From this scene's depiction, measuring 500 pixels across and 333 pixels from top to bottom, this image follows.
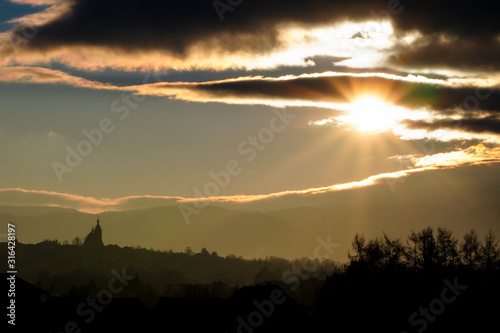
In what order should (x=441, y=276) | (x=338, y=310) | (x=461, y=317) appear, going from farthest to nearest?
(x=338, y=310), (x=441, y=276), (x=461, y=317)

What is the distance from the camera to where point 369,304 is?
70.1 m

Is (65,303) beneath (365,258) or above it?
beneath

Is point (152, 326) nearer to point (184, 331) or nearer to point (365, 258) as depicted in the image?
point (184, 331)

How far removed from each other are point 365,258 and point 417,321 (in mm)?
28202

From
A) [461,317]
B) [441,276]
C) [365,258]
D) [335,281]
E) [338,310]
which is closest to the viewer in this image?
[461,317]

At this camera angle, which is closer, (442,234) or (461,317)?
(461,317)

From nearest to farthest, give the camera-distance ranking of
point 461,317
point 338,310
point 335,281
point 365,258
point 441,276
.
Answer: point 461,317
point 441,276
point 338,310
point 335,281
point 365,258

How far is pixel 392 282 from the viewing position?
6969 centimetres

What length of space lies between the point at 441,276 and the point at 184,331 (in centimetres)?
2973

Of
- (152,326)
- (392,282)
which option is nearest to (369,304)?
(392,282)

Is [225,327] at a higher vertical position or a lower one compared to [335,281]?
lower

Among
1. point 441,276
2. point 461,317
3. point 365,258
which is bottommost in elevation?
point 461,317

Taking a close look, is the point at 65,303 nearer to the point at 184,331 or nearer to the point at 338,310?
the point at 184,331

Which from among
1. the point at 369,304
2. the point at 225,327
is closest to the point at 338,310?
the point at 369,304
